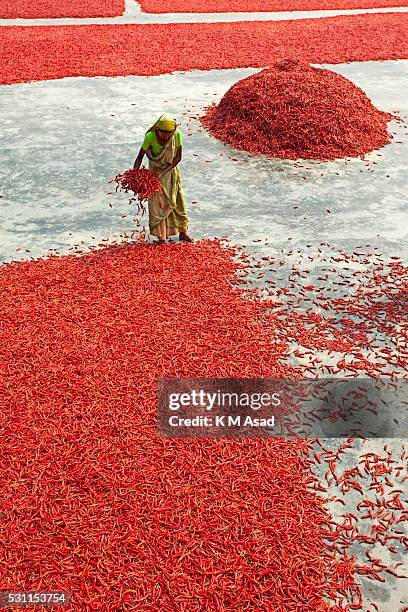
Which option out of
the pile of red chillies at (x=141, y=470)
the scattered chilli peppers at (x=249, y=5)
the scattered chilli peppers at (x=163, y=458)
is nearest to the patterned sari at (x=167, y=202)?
the scattered chilli peppers at (x=163, y=458)

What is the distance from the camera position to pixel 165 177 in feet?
24.5

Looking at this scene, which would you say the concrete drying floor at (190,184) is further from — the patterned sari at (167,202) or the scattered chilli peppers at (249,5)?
the scattered chilli peppers at (249,5)

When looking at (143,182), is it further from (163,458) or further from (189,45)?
(189,45)

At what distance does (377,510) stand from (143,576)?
177cm

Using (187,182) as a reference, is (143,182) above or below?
above

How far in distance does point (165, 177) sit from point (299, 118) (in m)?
4.42

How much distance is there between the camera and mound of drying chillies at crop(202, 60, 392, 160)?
1066cm

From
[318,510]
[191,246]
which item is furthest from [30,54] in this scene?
[318,510]

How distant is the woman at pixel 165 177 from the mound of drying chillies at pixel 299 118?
3604 mm

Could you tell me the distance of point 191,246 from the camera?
306 inches

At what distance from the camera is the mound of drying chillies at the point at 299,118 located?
1066cm

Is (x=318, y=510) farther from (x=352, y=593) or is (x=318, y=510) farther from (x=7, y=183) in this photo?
(x=7, y=183)

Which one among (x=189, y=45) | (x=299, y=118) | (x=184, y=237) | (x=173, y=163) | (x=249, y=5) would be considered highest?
(x=249, y=5)

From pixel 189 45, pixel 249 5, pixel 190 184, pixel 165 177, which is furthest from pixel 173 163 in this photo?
pixel 249 5
